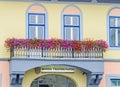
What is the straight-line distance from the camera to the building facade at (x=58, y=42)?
29531mm

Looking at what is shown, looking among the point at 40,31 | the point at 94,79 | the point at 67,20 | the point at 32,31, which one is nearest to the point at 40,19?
the point at 40,31

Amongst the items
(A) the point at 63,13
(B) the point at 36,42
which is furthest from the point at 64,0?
(B) the point at 36,42

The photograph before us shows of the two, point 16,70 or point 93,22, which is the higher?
point 93,22

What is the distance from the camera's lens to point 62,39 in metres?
30.1

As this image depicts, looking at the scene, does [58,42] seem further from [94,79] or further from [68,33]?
[94,79]

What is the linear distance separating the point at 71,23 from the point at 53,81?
273cm

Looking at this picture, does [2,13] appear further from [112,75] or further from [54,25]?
[112,75]

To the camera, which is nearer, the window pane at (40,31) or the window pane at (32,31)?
the window pane at (32,31)

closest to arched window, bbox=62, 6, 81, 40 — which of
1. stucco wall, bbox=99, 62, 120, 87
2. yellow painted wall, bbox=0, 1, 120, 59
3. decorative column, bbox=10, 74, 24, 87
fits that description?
yellow painted wall, bbox=0, 1, 120, 59

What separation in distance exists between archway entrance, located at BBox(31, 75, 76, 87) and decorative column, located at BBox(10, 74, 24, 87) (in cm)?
90

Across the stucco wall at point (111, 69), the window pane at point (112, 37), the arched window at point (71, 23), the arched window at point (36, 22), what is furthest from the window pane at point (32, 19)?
the stucco wall at point (111, 69)

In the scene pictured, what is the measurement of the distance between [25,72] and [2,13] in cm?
280

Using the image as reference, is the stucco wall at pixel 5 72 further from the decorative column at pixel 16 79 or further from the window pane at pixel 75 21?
the window pane at pixel 75 21

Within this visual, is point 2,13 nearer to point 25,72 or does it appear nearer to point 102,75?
point 25,72
